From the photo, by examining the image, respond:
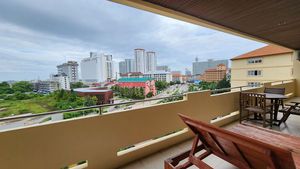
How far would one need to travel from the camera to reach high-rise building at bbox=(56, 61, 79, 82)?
3.44 meters

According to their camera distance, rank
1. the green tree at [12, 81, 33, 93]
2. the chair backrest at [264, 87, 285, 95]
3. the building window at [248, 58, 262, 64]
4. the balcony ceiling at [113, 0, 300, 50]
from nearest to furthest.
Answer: the balcony ceiling at [113, 0, 300, 50]
the green tree at [12, 81, 33, 93]
the chair backrest at [264, 87, 285, 95]
the building window at [248, 58, 262, 64]

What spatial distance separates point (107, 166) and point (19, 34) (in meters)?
5.69

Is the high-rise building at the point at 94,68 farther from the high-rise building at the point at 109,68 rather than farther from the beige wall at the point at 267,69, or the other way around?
the beige wall at the point at 267,69

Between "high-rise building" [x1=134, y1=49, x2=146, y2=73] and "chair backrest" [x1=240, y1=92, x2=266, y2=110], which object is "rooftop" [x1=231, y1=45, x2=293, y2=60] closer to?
"chair backrest" [x1=240, y1=92, x2=266, y2=110]

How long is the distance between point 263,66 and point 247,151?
16213mm

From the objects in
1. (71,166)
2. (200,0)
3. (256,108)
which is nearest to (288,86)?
(256,108)

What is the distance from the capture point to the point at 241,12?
2.45 metres

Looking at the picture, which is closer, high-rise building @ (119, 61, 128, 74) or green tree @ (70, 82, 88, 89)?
green tree @ (70, 82, 88, 89)

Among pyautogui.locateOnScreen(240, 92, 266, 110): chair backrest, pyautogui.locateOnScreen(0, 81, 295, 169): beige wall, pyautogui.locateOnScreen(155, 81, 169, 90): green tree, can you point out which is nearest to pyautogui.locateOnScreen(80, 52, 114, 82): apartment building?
pyautogui.locateOnScreen(155, 81, 169, 90): green tree

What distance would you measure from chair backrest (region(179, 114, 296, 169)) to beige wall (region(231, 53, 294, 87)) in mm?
10806

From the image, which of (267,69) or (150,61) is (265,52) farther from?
(150,61)

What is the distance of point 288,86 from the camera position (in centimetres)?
654

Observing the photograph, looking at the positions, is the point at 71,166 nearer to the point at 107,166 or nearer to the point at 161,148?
the point at 107,166

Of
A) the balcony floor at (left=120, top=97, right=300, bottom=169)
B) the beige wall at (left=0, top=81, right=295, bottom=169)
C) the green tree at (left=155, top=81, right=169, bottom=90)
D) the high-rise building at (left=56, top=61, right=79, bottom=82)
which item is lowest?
the balcony floor at (left=120, top=97, right=300, bottom=169)
